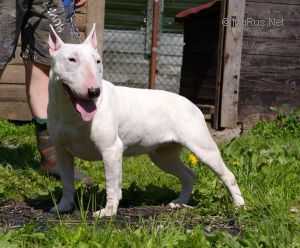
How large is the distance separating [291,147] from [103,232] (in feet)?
10.5

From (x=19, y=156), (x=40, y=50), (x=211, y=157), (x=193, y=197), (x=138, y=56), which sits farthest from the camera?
(x=138, y=56)

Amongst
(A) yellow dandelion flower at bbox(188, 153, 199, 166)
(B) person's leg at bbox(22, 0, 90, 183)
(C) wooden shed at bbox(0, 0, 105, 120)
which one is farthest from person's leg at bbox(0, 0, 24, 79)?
(C) wooden shed at bbox(0, 0, 105, 120)

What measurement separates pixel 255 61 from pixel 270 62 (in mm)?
185

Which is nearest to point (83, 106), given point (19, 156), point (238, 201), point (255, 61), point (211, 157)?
point (211, 157)

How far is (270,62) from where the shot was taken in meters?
8.24

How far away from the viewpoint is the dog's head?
3.81 metres

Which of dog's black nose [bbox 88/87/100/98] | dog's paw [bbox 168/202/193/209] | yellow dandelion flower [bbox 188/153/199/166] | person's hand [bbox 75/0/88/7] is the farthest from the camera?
yellow dandelion flower [bbox 188/153/199/166]

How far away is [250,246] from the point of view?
336 centimetres

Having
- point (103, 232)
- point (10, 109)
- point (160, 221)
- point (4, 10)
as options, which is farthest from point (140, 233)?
point (10, 109)

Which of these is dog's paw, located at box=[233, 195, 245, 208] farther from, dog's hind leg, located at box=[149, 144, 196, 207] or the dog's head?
the dog's head

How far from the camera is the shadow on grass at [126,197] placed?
181 inches

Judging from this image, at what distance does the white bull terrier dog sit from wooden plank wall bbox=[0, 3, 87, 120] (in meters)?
3.42

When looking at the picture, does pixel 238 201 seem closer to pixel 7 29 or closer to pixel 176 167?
pixel 176 167

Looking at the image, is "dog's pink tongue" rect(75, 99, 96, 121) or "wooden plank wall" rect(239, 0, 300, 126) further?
"wooden plank wall" rect(239, 0, 300, 126)
